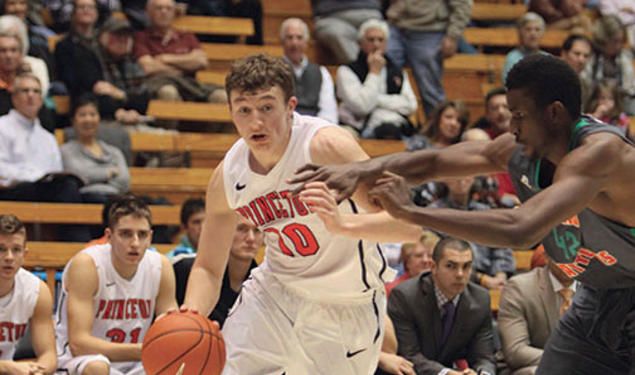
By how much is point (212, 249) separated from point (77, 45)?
4.87 metres

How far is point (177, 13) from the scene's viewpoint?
9.72m

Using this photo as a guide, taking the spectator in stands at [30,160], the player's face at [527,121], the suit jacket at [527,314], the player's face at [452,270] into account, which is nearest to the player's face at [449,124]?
the suit jacket at [527,314]

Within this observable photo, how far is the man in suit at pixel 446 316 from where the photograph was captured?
602cm

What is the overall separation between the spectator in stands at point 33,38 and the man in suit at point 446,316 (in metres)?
4.23

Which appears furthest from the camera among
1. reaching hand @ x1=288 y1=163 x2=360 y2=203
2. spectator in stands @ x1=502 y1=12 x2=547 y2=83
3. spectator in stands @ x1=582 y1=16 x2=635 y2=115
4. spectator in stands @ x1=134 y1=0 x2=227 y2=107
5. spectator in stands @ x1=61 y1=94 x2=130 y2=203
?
spectator in stands @ x1=582 y1=16 x2=635 y2=115

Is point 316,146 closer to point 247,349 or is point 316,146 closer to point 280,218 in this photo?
point 280,218

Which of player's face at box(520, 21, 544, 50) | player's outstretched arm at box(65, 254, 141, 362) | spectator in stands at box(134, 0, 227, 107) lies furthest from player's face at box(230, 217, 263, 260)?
player's face at box(520, 21, 544, 50)

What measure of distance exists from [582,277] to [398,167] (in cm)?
84

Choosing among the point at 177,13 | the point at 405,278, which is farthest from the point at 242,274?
the point at 177,13

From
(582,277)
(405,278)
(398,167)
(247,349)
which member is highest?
(398,167)

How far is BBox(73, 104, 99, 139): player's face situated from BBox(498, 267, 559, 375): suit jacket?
11.9 ft

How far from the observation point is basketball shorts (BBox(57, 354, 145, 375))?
5.40 m

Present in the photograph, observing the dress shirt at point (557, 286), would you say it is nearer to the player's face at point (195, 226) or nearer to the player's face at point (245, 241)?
the player's face at point (245, 241)

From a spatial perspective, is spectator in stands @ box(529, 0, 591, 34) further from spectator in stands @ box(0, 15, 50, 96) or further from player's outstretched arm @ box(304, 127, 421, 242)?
player's outstretched arm @ box(304, 127, 421, 242)
